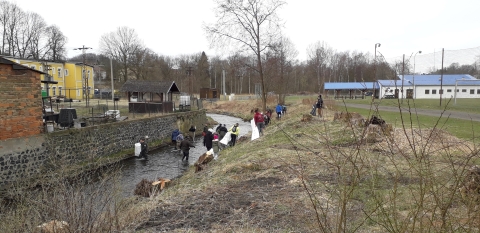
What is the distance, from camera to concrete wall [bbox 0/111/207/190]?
13492 mm

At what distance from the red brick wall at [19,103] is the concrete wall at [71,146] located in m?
0.41

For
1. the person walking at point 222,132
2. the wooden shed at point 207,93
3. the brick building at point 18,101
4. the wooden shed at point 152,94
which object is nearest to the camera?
the brick building at point 18,101

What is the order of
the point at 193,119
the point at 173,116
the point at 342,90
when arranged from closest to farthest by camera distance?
the point at 173,116 < the point at 193,119 < the point at 342,90

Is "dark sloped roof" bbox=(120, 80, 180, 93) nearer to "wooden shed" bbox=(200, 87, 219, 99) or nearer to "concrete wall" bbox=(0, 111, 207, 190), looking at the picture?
"concrete wall" bbox=(0, 111, 207, 190)

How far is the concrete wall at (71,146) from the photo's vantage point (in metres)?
13.5

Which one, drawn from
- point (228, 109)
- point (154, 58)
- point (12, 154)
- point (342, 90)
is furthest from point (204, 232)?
point (154, 58)

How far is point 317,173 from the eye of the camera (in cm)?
873

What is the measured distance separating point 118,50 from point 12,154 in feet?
175

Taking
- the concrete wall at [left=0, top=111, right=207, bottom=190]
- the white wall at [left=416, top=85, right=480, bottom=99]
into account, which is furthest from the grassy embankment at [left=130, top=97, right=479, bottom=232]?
the white wall at [left=416, top=85, right=480, bottom=99]

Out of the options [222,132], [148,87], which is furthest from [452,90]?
[222,132]

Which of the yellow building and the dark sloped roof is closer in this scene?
the dark sloped roof

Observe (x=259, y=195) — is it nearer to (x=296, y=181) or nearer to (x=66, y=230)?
(x=296, y=181)

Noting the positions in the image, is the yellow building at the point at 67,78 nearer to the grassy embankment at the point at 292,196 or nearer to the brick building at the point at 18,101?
the brick building at the point at 18,101

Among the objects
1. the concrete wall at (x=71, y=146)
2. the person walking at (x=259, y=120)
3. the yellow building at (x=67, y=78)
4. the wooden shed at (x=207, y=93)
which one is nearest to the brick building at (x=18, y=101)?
the concrete wall at (x=71, y=146)
